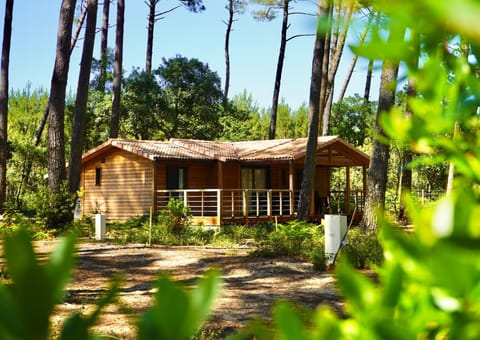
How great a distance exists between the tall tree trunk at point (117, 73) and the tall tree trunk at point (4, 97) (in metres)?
4.90

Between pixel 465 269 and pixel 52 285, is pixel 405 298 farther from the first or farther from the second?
pixel 52 285

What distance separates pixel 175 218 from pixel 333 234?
21.6 ft

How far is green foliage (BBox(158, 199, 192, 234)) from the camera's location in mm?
14875

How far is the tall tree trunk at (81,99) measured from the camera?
51.9 feet

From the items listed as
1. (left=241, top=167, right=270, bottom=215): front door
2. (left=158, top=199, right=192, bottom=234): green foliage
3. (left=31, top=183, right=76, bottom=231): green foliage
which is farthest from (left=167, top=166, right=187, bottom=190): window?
(left=31, top=183, right=76, bottom=231): green foliage

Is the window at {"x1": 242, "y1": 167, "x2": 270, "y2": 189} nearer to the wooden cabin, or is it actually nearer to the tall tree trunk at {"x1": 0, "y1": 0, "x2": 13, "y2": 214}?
the wooden cabin

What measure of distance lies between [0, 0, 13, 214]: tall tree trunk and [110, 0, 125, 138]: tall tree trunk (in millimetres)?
4903

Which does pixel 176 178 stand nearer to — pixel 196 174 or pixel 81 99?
pixel 196 174

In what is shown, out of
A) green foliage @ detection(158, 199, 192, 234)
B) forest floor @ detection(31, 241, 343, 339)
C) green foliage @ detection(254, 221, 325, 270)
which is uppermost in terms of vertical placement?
green foliage @ detection(158, 199, 192, 234)

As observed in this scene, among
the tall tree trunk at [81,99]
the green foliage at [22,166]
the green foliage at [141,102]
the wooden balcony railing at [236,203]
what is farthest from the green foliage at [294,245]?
the green foliage at [141,102]

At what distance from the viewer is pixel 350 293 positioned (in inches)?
13.9

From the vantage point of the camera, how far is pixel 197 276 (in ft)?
29.3

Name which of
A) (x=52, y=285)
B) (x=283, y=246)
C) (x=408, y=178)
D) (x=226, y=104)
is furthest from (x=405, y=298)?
(x=226, y=104)

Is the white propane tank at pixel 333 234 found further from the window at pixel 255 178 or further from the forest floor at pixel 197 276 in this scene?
the window at pixel 255 178
